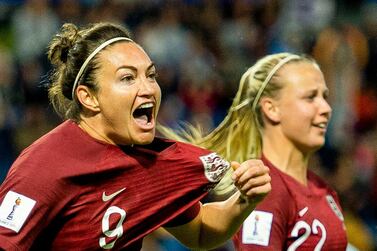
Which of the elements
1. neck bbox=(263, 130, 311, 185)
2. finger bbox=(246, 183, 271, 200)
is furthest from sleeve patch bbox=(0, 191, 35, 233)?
neck bbox=(263, 130, 311, 185)

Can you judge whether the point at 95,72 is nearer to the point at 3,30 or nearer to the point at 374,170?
the point at 374,170

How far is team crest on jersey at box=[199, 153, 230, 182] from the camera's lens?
3.80 meters

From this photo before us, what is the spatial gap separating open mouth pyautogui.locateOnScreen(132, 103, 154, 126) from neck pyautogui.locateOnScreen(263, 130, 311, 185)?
1.02m

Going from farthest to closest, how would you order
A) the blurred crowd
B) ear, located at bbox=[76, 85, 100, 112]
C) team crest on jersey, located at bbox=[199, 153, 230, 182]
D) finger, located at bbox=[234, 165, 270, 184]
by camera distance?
the blurred crowd → team crest on jersey, located at bbox=[199, 153, 230, 182] → ear, located at bbox=[76, 85, 100, 112] → finger, located at bbox=[234, 165, 270, 184]

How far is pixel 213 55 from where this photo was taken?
10.1m

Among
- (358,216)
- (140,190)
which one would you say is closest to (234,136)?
(140,190)

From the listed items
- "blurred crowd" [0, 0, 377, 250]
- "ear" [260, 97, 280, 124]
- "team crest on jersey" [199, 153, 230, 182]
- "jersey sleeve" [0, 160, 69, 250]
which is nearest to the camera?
"jersey sleeve" [0, 160, 69, 250]

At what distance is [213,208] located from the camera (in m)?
3.97

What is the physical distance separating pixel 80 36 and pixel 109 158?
1.61ft

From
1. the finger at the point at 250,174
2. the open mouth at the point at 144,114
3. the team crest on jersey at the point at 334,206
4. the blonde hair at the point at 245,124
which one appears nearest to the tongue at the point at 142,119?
the open mouth at the point at 144,114

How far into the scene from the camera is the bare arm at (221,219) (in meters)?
3.61

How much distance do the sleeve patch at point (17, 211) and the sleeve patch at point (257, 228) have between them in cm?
115

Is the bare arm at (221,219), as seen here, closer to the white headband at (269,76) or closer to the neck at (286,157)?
the neck at (286,157)

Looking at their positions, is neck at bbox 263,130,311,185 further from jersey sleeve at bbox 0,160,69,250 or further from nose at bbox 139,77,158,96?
jersey sleeve at bbox 0,160,69,250
